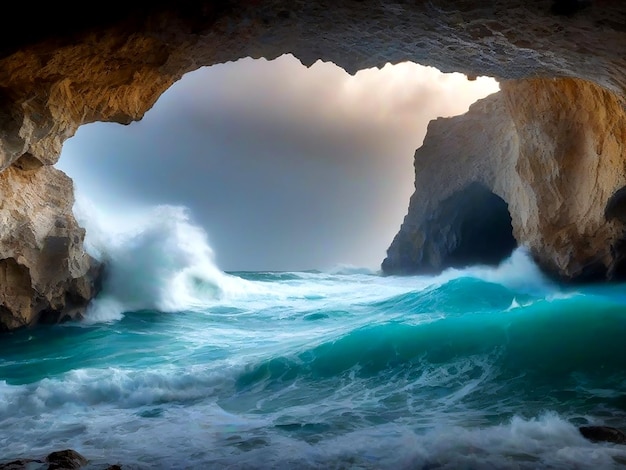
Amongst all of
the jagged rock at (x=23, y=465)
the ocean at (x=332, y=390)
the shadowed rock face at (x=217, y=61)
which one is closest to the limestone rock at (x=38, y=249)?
the shadowed rock face at (x=217, y=61)

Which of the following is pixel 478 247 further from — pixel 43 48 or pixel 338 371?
pixel 43 48

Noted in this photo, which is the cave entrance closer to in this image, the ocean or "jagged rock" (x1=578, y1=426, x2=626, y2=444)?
the ocean

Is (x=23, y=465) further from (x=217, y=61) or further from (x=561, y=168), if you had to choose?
(x=561, y=168)

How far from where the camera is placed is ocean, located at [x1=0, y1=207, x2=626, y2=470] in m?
3.88

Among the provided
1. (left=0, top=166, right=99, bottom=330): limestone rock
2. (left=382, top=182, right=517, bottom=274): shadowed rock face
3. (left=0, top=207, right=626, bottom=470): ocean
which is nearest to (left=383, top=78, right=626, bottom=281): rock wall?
(left=0, top=207, right=626, bottom=470): ocean

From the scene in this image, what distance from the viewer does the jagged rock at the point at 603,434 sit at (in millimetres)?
3727

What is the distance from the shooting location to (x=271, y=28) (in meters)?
5.10

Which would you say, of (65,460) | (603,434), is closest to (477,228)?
(603,434)

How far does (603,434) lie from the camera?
381 cm

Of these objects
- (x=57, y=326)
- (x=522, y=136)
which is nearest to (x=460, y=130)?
(x=522, y=136)

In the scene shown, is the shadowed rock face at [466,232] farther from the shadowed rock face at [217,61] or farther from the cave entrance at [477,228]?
the shadowed rock face at [217,61]

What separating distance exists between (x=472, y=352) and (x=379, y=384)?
75.8 inches

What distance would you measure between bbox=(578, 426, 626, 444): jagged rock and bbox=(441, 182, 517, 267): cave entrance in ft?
67.6

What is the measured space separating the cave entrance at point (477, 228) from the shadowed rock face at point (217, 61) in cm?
1149
